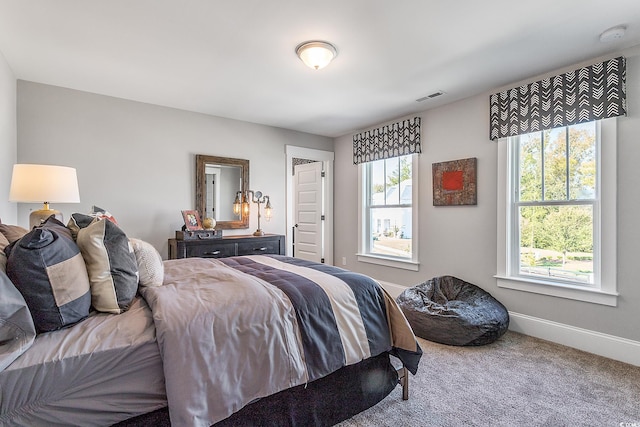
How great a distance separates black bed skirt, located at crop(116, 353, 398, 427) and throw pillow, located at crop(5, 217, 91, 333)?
48cm

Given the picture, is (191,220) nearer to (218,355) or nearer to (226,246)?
(226,246)

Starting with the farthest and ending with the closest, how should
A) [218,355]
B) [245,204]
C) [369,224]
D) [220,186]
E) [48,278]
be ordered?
[369,224]
[245,204]
[220,186]
[218,355]
[48,278]

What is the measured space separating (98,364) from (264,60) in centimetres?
239

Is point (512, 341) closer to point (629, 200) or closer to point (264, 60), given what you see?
point (629, 200)

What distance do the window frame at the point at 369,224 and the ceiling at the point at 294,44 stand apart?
1130 millimetres

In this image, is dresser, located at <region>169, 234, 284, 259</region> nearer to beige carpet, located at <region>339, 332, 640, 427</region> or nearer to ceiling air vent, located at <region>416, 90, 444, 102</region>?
beige carpet, located at <region>339, 332, 640, 427</region>

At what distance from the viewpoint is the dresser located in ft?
11.5

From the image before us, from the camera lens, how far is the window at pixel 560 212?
2.57 meters

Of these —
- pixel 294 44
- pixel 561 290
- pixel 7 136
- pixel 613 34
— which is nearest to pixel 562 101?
pixel 613 34

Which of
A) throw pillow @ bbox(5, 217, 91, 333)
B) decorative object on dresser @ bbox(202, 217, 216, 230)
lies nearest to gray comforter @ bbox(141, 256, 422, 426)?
throw pillow @ bbox(5, 217, 91, 333)

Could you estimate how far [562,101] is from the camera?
8.98 ft

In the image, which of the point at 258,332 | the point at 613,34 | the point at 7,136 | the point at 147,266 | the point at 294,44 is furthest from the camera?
the point at 7,136

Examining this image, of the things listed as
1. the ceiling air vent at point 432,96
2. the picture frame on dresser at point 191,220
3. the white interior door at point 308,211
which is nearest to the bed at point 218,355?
the picture frame on dresser at point 191,220

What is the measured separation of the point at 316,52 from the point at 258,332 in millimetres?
2031
